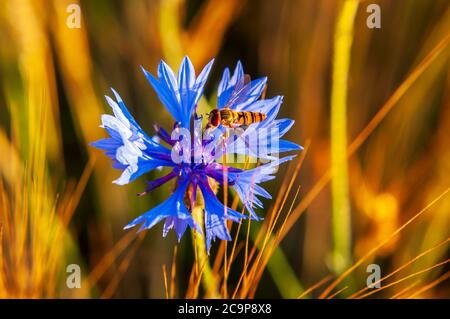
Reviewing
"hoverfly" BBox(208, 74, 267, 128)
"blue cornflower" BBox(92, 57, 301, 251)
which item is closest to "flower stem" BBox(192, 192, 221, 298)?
"blue cornflower" BBox(92, 57, 301, 251)

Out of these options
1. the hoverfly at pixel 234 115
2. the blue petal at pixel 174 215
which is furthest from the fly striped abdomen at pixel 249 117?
the blue petal at pixel 174 215

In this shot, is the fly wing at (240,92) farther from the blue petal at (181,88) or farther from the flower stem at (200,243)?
the flower stem at (200,243)

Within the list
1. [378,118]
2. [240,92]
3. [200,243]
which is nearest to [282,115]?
[378,118]

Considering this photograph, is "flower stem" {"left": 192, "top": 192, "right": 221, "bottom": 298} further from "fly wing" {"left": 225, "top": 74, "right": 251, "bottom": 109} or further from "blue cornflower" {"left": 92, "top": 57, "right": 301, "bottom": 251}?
"fly wing" {"left": 225, "top": 74, "right": 251, "bottom": 109}

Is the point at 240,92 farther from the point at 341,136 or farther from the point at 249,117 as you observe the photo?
the point at 341,136
